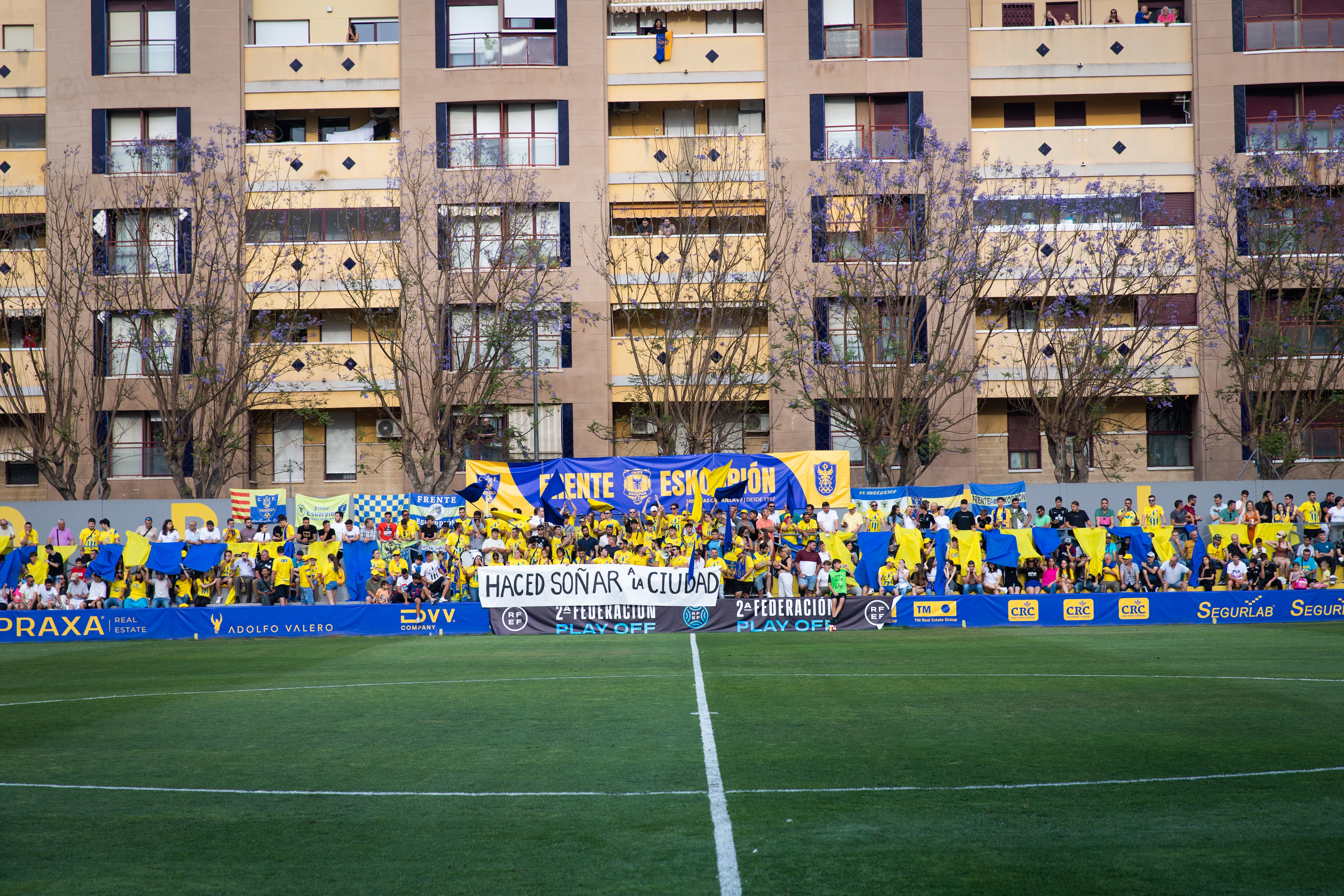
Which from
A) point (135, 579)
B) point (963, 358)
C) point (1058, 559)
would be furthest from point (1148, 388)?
point (135, 579)

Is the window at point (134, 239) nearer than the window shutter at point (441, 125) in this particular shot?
Yes

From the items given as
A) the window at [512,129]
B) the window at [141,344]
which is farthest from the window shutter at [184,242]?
the window at [512,129]

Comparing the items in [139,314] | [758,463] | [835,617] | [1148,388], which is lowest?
[835,617]

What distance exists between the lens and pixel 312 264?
1727 inches

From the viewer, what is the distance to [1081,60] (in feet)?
146

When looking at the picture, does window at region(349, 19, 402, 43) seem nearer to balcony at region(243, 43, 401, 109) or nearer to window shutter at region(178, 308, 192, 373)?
balcony at region(243, 43, 401, 109)

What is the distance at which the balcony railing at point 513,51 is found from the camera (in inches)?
1768

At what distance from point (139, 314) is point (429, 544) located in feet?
56.6

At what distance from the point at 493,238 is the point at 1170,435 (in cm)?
2728

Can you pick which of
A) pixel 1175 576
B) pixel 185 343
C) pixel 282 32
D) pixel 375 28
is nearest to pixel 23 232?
pixel 185 343

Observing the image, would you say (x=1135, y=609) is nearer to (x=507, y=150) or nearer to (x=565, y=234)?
(x=565, y=234)

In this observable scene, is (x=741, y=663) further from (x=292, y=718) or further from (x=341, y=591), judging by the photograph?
(x=341, y=591)

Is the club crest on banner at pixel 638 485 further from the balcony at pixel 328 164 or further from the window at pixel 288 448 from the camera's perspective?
the balcony at pixel 328 164

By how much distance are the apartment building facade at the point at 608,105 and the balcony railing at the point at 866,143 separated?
0.50 ft
